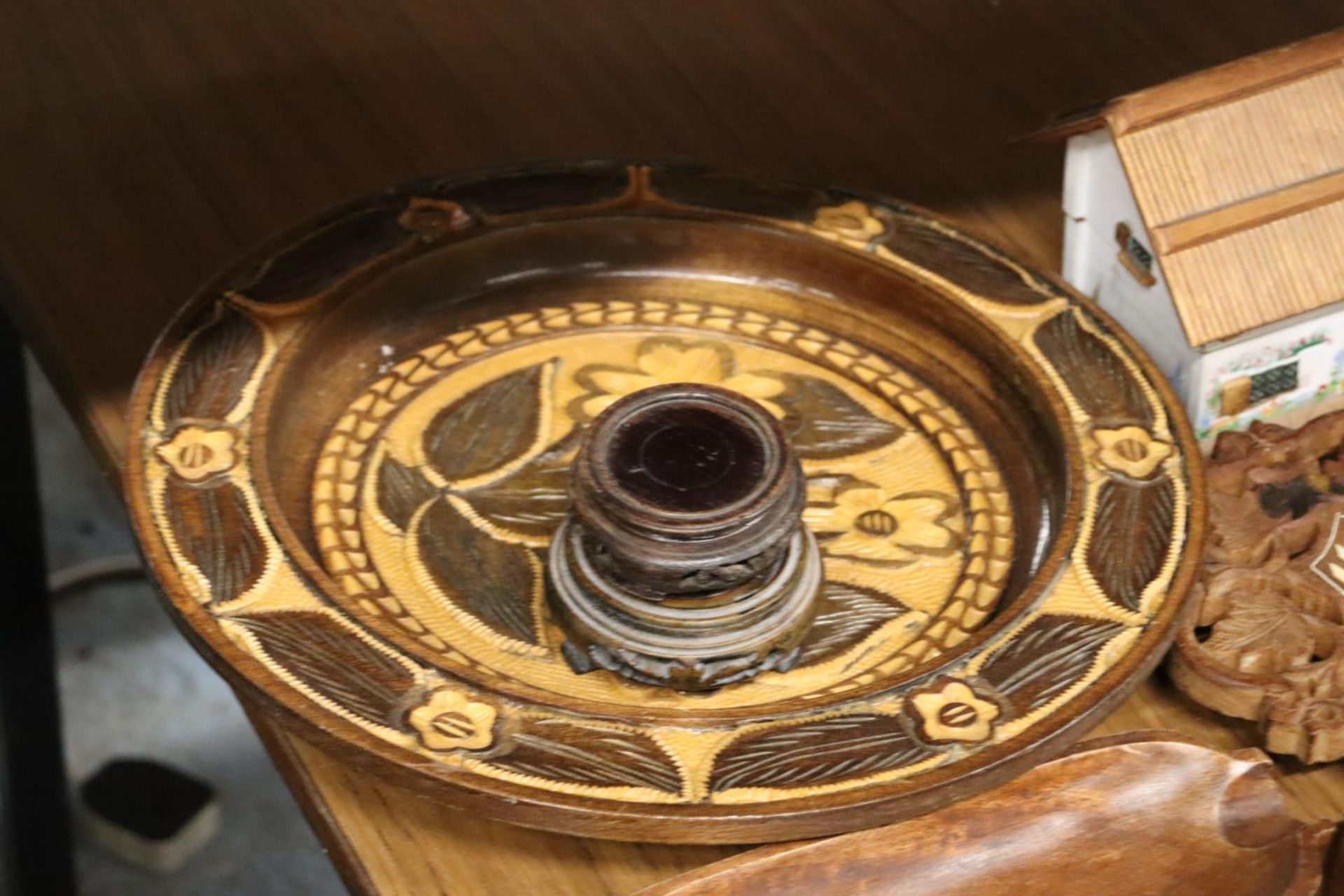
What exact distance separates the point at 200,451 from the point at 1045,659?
1.75 ft

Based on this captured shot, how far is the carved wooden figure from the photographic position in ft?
3.89

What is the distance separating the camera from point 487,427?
53.1 inches

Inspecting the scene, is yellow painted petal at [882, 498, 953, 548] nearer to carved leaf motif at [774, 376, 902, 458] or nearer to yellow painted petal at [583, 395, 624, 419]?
carved leaf motif at [774, 376, 902, 458]

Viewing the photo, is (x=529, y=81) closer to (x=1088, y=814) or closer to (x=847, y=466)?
(x=847, y=466)

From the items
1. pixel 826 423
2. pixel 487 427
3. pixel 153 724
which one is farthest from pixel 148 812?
pixel 826 423

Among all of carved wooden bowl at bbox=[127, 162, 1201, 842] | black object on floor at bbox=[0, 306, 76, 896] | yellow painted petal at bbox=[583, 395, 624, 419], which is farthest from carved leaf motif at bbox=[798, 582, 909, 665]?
black object on floor at bbox=[0, 306, 76, 896]

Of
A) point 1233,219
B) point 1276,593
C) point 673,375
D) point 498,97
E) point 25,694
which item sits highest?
point 498,97

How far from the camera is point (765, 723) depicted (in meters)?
1.08

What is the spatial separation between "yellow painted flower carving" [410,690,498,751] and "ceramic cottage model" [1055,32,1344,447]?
1.72 ft

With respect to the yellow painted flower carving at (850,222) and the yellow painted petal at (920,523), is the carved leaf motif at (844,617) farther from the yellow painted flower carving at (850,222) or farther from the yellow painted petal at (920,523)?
the yellow painted flower carving at (850,222)

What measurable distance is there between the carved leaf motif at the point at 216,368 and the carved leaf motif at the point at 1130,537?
556 millimetres

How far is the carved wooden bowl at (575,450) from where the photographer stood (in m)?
1.06

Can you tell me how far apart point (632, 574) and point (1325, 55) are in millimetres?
609

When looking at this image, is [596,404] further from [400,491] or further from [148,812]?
[148,812]
